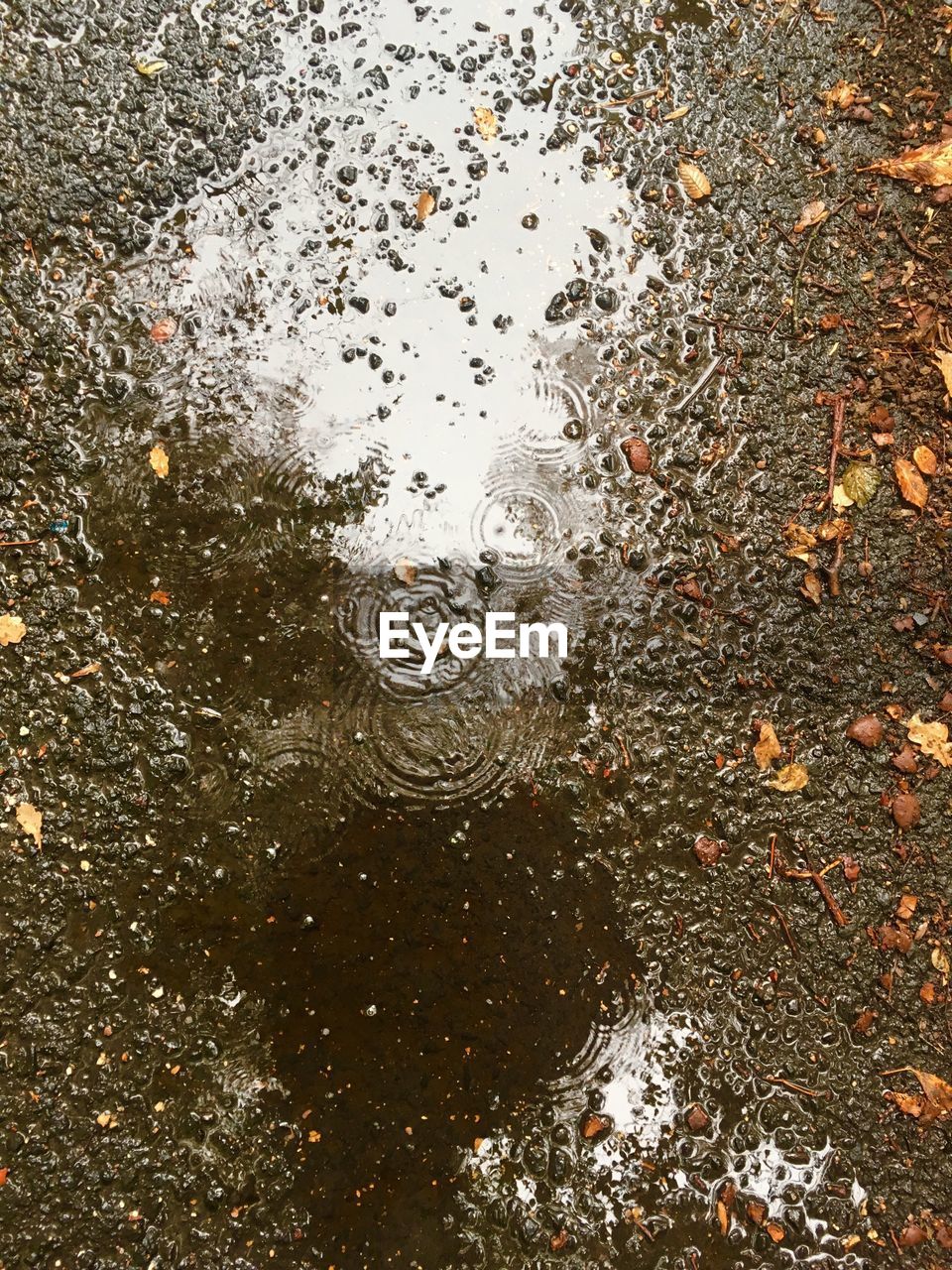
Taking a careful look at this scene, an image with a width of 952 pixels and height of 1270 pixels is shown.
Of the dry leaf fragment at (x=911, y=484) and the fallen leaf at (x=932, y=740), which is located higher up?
the dry leaf fragment at (x=911, y=484)

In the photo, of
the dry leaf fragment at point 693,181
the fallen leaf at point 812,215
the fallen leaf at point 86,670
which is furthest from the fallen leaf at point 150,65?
the fallen leaf at point 812,215

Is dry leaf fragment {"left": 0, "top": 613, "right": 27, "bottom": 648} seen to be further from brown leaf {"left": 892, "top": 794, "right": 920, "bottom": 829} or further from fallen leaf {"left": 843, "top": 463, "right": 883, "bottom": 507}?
brown leaf {"left": 892, "top": 794, "right": 920, "bottom": 829}

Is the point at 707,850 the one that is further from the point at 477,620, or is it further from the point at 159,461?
the point at 159,461

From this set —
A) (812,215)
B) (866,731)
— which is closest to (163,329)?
(812,215)

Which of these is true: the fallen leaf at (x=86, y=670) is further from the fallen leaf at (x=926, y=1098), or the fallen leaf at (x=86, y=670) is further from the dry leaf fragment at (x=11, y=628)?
the fallen leaf at (x=926, y=1098)

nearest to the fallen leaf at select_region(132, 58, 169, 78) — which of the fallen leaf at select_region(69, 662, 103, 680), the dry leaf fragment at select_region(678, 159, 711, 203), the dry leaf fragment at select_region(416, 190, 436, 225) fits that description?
A: the dry leaf fragment at select_region(416, 190, 436, 225)

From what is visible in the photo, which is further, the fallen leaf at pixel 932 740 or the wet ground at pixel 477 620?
the fallen leaf at pixel 932 740
